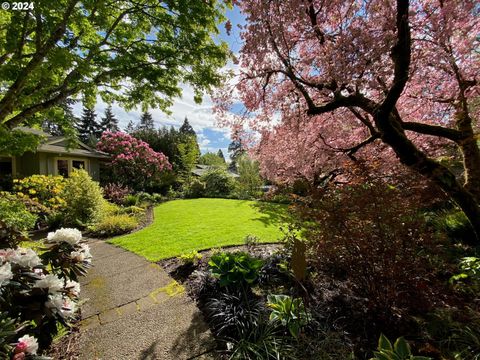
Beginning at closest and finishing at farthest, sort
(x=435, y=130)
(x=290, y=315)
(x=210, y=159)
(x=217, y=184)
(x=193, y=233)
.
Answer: (x=290, y=315), (x=435, y=130), (x=193, y=233), (x=217, y=184), (x=210, y=159)

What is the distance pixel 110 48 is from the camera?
521 centimetres

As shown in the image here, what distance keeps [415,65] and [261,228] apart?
17.7 feet

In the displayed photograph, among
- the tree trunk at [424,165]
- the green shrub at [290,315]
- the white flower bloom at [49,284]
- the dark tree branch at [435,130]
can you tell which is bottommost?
the green shrub at [290,315]

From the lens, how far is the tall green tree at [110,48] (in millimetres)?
4262

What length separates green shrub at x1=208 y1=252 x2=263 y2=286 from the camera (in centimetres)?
296

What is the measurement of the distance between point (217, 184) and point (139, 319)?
14.2m

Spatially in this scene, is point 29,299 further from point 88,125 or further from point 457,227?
point 88,125

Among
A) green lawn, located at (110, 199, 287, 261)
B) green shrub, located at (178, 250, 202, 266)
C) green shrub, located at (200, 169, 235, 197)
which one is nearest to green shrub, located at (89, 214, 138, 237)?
green lawn, located at (110, 199, 287, 261)

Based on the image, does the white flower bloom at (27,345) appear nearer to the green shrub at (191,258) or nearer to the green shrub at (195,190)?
the green shrub at (191,258)

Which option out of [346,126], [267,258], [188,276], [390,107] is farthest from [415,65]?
[188,276]

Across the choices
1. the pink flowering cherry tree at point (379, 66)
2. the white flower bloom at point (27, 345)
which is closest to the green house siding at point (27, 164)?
the pink flowering cherry tree at point (379, 66)

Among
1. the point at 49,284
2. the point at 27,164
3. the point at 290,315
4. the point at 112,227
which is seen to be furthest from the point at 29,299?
the point at 27,164

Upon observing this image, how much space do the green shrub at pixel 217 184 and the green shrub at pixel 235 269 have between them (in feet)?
42.9

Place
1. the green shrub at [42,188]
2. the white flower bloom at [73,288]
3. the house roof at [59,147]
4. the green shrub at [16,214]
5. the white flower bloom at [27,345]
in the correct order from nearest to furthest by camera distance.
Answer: the white flower bloom at [27,345], the white flower bloom at [73,288], the green shrub at [16,214], the green shrub at [42,188], the house roof at [59,147]
